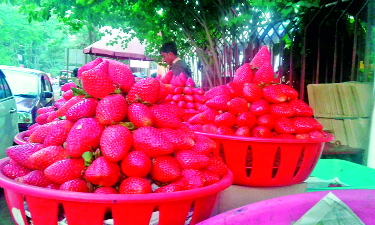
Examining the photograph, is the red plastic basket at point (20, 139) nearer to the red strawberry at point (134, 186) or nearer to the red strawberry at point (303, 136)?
the red strawberry at point (134, 186)

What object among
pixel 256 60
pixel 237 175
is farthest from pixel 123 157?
pixel 256 60

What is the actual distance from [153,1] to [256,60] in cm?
237

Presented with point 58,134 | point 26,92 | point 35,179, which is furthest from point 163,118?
point 26,92

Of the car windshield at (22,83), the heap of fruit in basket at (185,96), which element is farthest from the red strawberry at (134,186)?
the car windshield at (22,83)

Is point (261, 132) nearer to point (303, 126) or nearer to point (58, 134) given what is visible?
point (303, 126)

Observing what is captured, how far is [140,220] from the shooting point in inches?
38.0

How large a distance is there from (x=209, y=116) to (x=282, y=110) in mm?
449

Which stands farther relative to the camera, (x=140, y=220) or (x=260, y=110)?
(x=260, y=110)

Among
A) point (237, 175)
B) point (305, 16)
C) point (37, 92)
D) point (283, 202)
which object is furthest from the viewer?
point (37, 92)

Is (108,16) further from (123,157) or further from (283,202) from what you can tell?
(283,202)

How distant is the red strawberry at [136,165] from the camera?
108cm

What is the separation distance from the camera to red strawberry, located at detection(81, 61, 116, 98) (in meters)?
1.25

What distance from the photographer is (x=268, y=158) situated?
62.8 inches

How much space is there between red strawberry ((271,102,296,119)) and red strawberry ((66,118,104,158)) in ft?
3.43
